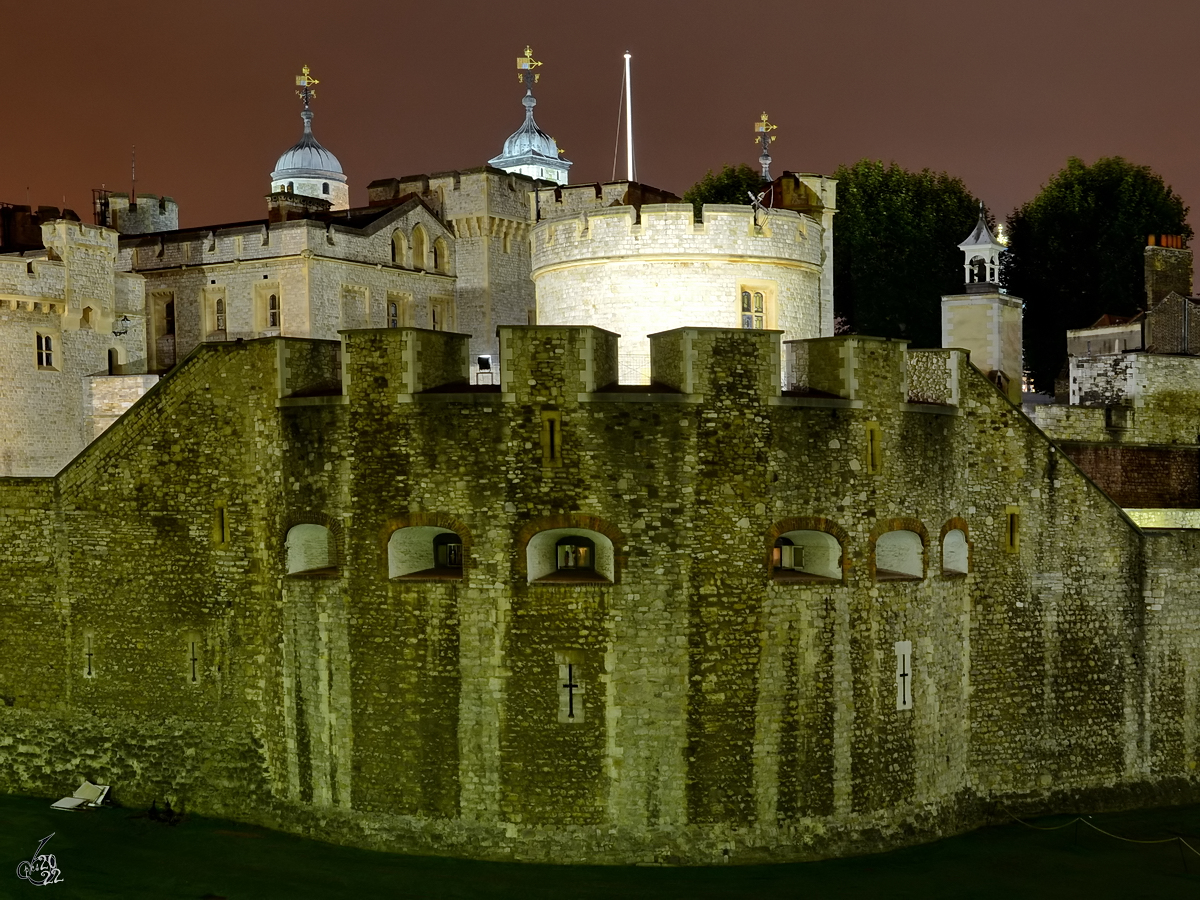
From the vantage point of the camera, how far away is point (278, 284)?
135 ft

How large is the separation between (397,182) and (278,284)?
27.4ft

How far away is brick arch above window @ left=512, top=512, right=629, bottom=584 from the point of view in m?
22.5

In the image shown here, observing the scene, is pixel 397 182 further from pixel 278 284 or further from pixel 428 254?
pixel 278 284

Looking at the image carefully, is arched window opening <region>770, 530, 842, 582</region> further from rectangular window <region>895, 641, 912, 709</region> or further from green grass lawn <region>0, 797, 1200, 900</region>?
green grass lawn <region>0, 797, 1200, 900</region>

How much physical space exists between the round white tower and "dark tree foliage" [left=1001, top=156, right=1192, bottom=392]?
31.5 metres

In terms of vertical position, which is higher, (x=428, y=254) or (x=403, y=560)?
(x=428, y=254)

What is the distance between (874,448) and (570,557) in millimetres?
5310

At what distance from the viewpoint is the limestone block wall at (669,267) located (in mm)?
27875

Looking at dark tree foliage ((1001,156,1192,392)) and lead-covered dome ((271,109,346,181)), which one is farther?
lead-covered dome ((271,109,346,181))

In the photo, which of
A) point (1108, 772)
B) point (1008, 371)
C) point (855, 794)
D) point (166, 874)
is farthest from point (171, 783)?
point (1008, 371)

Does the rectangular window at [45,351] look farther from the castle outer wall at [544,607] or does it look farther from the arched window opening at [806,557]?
the arched window opening at [806,557]

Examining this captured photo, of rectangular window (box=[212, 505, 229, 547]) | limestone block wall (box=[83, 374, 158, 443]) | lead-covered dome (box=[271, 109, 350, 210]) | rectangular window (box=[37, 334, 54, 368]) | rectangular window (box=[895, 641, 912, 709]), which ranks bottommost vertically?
rectangular window (box=[895, 641, 912, 709])

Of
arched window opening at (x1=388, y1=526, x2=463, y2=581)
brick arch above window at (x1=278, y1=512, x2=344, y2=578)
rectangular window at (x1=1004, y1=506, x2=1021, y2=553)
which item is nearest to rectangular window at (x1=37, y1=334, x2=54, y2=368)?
brick arch above window at (x1=278, y1=512, x2=344, y2=578)

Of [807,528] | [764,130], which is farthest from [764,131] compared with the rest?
[807,528]
